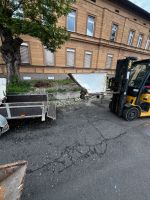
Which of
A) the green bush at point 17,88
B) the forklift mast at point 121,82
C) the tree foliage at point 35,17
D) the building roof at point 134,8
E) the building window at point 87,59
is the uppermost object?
the building roof at point 134,8

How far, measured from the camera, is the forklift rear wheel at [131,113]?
5461 millimetres

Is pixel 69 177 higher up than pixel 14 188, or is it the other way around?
pixel 14 188

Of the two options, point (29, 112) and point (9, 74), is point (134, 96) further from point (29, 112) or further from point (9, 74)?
point (9, 74)

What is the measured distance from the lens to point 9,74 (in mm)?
8477

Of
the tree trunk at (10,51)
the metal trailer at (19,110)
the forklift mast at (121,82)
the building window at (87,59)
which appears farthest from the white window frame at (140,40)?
the metal trailer at (19,110)

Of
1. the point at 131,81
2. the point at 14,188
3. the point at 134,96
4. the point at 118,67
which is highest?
the point at 118,67

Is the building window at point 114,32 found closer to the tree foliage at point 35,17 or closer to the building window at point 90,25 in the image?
the building window at point 90,25

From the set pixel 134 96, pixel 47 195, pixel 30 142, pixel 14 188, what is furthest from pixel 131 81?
pixel 14 188

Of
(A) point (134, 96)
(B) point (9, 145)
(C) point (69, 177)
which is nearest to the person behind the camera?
(C) point (69, 177)

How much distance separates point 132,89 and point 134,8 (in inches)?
635

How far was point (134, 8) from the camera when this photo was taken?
634 inches

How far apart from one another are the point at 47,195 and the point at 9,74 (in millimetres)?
7951

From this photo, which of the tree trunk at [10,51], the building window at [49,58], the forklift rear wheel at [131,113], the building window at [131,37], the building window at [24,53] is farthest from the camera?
the building window at [131,37]

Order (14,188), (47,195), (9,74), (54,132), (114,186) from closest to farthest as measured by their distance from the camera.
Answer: (14,188)
(47,195)
(114,186)
(54,132)
(9,74)
